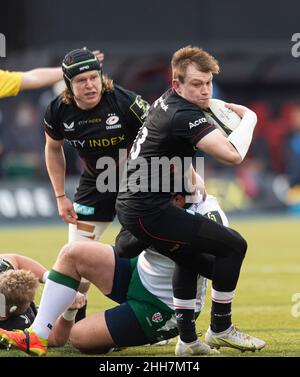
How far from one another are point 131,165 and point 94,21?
17147 millimetres

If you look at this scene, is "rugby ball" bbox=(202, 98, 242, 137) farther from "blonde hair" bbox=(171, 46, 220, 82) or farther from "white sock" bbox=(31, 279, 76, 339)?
"white sock" bbox=(31, 279, 76, 339)

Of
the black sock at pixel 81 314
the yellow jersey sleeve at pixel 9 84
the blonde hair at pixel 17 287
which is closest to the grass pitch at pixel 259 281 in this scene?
the blonde hair at pixel 17 287

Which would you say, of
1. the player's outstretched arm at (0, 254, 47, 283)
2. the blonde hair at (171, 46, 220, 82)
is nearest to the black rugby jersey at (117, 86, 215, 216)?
the blonde hair at (171, 46, 220, 82)

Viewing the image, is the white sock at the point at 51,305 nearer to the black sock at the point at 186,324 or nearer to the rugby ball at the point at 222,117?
the black sock at the point at 186,324

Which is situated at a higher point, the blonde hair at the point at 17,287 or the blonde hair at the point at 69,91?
the blonde hair at the point at 69,91

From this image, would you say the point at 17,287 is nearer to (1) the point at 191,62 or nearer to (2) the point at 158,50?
(1) the point at 191,62

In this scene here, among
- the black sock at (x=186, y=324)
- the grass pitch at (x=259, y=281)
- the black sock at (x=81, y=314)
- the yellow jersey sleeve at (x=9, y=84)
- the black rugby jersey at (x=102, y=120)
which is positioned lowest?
the grass pitch at (x=259, y=281)

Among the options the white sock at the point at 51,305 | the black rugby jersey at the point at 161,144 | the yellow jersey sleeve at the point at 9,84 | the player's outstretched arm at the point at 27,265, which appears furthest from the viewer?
the yellow jersey sleeve at the point at 9,84

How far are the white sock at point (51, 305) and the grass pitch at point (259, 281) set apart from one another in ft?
0.94

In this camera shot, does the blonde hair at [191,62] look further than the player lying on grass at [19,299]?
No

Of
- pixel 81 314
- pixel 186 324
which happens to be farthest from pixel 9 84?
pixel 186 324

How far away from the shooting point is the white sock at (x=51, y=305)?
696 cm

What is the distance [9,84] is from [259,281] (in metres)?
4.14

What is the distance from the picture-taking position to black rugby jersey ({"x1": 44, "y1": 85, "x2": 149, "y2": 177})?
838 cm
